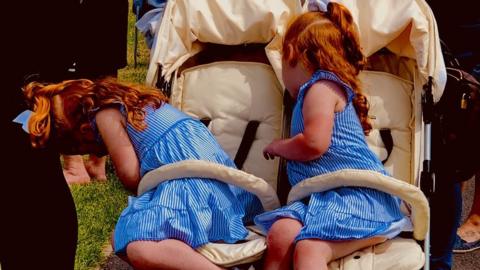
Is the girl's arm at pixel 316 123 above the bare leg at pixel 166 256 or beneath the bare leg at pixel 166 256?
above

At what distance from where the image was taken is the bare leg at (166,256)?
122 inches

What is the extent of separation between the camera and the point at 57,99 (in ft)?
11.3

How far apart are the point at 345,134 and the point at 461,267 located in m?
1.58

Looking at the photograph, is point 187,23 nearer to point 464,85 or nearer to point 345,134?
point 345,134

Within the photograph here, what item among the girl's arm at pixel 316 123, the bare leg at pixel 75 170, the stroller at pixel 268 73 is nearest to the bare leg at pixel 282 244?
the girl's arm at pixel 316 123

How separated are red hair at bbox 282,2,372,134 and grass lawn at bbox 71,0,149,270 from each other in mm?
1584

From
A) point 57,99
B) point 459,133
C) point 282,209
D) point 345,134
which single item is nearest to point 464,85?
point 459,133

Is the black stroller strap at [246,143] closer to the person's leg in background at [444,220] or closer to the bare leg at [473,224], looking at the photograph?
the person's leg in background at [444,220]

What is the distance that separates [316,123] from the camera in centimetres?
329

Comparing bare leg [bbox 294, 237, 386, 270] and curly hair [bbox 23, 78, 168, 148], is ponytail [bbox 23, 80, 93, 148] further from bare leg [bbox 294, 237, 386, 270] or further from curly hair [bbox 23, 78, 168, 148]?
bare leg [bbox 294, 237, 386, 270]

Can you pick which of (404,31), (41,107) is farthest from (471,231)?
(41,107)

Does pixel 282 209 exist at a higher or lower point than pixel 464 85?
lower

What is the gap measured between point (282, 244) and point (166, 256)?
16.3 inches

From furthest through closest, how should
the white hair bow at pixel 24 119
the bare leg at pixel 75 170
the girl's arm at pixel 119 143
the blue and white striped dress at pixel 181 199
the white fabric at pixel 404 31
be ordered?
the bare leg at pixel 75 170 → the white fabric at pixel 404 31 → the girl's arm at pixel 119 143 → the white hair bow at pixel 24 119 → the blue and white striped dress at pixel 181 199
